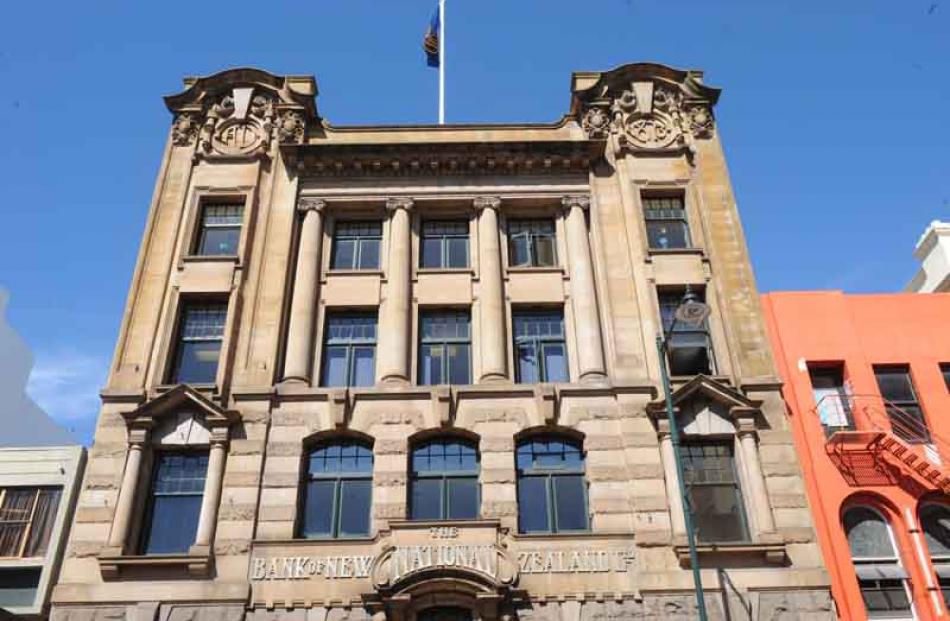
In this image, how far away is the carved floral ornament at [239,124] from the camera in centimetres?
2677

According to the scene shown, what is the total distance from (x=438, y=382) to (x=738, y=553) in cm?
897

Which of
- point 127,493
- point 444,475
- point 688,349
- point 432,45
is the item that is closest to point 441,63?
point 432,45

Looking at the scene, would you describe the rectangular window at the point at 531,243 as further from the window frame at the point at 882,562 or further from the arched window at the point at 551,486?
the window frame at the point at 882,562

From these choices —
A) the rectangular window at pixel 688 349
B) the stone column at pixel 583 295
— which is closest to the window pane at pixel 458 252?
the stone column at pixel 583 295

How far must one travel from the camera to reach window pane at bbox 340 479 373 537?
2035 centimetres

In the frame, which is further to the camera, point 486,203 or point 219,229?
point 486,203

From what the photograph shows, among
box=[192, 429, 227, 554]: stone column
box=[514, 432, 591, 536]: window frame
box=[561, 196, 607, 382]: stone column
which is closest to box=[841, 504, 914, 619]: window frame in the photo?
box=[514, 432, 591, 536]: window frame

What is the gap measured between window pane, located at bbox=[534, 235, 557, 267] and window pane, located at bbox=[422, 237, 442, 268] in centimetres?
304

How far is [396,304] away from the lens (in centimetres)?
2370

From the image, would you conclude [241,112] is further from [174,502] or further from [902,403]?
[902,403]

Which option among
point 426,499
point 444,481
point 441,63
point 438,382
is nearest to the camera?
point 426,499

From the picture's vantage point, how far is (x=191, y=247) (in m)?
24.9

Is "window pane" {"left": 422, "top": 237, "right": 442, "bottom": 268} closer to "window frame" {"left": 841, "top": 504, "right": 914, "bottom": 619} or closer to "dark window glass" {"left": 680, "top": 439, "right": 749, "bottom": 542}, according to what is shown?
"dark window glass" {"left": 680, "top": 439, "right": 749, "bottom": 542}

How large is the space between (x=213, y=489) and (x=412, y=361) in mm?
6281
